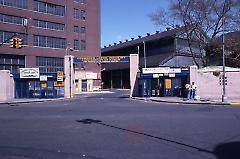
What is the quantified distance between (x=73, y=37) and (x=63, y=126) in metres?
57.6

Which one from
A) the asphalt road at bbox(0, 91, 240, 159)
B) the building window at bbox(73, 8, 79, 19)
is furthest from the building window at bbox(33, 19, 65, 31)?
the asphalt road at bbox(0, 91, 240, 159)

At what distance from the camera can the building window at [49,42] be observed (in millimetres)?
63906

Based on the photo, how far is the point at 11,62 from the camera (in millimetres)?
60250

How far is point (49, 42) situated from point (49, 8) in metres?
6.50

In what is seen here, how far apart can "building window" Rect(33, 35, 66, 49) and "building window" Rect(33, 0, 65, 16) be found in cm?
493

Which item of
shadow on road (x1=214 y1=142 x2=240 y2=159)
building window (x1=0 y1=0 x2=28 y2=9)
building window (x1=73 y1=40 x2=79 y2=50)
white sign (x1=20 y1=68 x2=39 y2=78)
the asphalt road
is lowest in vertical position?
the asphalt road

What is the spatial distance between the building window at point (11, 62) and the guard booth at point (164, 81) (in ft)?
92.4

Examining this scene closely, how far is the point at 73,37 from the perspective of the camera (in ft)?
230

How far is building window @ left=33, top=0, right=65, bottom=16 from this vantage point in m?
63.8

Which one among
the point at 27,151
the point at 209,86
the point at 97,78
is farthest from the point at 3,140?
the point at 97,78

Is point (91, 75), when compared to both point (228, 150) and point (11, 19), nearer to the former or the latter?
point (11, 19)

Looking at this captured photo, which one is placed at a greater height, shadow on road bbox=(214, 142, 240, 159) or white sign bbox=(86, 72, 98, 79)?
white sign bbox=(86, 72, 98, 79)

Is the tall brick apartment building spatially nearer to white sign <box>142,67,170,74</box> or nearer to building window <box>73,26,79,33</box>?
building window <box>73,26,79,33</box>

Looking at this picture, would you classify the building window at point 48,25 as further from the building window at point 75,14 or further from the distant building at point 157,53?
the distant building at point 157,53
